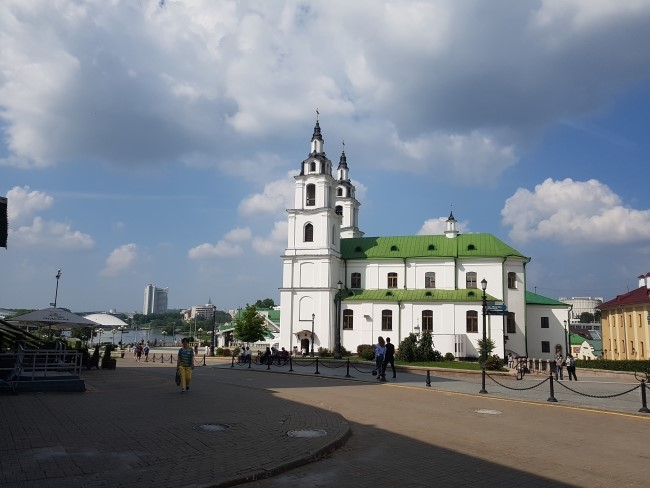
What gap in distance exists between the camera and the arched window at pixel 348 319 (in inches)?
2122

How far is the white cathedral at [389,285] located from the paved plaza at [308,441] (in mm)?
34798

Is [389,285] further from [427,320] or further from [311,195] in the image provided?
[311,195]

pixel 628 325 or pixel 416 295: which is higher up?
pixel 416 295

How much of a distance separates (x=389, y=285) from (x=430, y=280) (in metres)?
4.47

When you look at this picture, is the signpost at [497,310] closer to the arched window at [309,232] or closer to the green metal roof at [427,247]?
the green metal roof at [427,247]

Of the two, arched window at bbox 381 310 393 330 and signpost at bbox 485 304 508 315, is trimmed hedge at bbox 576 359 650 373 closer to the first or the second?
signpost at bbox 485 304 508 315

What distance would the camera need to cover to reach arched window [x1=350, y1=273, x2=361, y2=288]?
57.7 m

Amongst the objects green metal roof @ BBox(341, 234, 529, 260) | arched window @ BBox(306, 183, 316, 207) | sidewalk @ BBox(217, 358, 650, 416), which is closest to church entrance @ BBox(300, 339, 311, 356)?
green metal roof @ BBox(341, 234, 529, 260)

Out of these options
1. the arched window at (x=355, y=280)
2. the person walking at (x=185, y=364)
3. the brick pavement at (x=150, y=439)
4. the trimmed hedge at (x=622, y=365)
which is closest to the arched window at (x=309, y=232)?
the arched window at (x=355, y=280)

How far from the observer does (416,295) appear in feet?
175

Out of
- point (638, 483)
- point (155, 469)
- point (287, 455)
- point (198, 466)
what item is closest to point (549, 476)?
point (638, 483)

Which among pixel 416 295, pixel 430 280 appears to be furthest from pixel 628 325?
pixel 416 295

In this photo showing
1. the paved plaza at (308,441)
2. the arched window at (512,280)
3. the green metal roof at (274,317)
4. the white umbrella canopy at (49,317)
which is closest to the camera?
the paved plaza at (308,441)

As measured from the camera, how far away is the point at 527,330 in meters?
54.9
